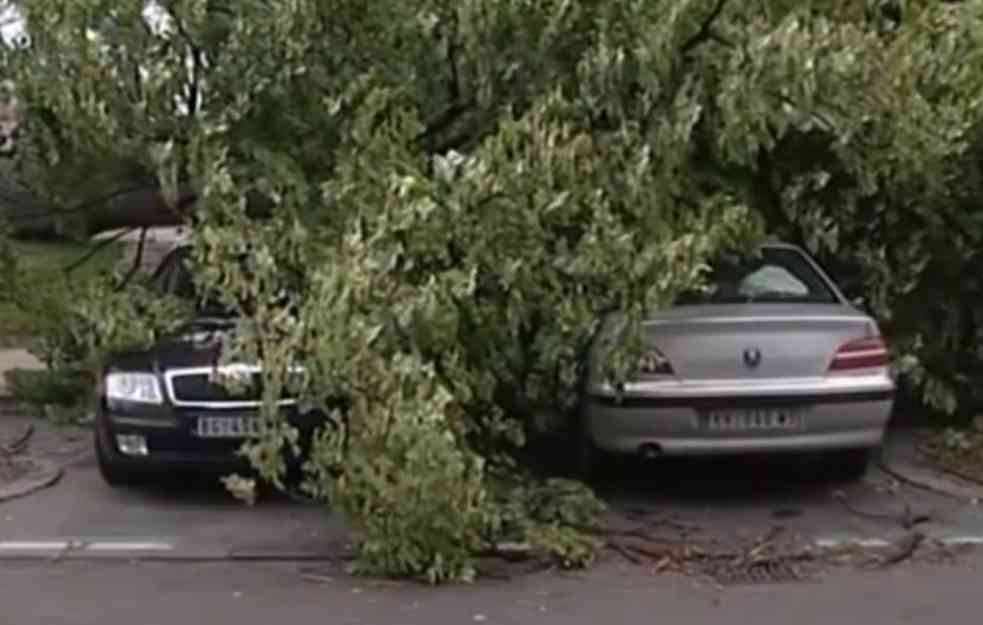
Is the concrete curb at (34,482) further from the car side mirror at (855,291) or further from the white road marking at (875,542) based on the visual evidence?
the car side mirror at (855,291)

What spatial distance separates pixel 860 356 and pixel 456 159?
2.57 m

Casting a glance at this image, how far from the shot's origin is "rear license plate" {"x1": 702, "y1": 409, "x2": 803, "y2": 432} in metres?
8.89

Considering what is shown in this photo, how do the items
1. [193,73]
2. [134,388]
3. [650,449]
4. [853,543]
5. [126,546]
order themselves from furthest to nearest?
[134,388], [650,449], [193,73], [126,546], [853,543]

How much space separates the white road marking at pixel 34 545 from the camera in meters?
8.45

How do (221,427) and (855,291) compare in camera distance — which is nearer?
(221,427)

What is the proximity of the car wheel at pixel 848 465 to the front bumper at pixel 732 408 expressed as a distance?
59 cm

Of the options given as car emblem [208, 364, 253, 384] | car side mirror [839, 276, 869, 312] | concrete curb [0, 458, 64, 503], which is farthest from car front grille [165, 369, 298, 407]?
car side mirror [839, 276, 869, 312]

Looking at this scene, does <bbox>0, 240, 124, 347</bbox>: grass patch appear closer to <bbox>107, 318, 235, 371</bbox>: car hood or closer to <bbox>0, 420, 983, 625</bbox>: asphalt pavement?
<bbox>107, 318, 235, 371</bbox>: car hood

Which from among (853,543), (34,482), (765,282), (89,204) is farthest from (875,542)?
(89,204)

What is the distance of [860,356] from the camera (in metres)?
9.02

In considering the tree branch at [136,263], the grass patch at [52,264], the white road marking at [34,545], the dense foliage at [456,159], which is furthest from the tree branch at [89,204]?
the white road marking at [34,545]

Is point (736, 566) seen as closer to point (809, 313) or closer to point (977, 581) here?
point (977, 581)

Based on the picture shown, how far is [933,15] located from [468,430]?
10.3 ft

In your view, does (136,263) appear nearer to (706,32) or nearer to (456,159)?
(456,159)
